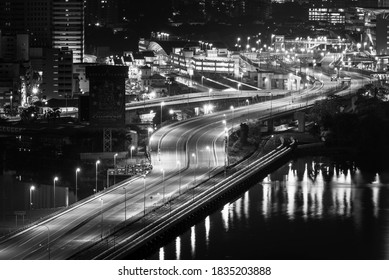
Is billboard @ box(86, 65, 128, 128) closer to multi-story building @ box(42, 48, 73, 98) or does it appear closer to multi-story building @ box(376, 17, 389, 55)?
multi-story building @ box(42, 48, 73, 98)

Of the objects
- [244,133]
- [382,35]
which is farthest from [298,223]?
[382,35]

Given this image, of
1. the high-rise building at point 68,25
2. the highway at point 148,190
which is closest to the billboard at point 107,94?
the highway at point 148,190

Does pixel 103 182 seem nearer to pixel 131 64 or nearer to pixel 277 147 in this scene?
pixel 277 147

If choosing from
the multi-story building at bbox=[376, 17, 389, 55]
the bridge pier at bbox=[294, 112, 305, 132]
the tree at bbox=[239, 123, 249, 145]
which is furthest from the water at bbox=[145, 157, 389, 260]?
the multi-story building at bbox=[376, 17, 389, 55]

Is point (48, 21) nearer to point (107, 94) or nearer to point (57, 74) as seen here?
point (57, 74)

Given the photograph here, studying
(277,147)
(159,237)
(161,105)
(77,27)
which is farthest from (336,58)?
(159,237)
